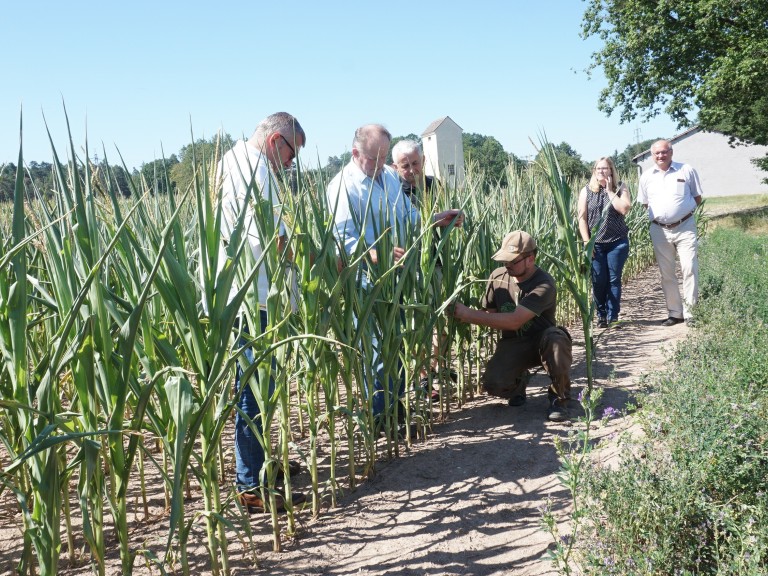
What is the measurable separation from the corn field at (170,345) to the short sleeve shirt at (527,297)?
18 cm

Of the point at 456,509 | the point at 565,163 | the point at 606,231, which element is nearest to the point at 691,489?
the point at 456,509

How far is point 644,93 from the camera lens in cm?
1900

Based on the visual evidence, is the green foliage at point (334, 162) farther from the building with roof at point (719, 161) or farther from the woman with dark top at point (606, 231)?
the building with roof at point (719, 161)

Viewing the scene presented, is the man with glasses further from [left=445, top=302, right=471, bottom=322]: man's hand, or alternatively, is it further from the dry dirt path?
[left=445, top=302, right=471, bottom=322]: man's hand

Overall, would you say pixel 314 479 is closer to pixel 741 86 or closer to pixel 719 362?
pixel 719 362

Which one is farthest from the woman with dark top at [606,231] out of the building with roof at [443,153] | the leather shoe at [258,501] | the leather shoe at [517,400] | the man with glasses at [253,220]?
the leather shoe at [258,501]

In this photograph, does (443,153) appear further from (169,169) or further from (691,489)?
(691,489)

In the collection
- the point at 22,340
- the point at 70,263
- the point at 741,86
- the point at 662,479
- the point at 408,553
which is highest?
the point at 741,86

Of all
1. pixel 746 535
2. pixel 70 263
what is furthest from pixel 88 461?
pixel 746 535

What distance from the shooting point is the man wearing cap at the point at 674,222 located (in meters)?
5.60

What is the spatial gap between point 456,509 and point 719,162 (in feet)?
158

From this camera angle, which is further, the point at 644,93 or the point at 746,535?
the point at 644,93

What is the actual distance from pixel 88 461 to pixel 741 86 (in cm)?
1824

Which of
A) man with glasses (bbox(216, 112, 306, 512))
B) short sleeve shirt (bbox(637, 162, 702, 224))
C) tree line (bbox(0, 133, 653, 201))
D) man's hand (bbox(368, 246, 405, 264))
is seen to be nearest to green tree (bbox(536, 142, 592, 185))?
tree line (bbox(0, 133, 653, 201))
